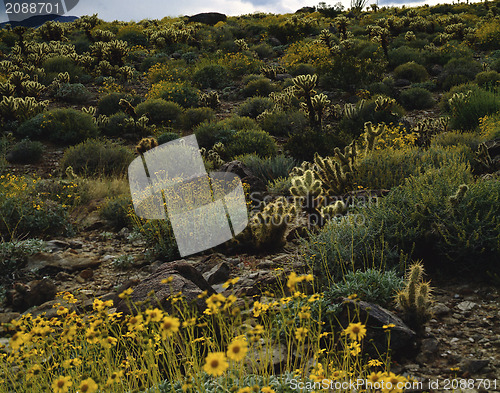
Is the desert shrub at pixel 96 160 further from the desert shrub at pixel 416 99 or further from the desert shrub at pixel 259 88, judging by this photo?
the desert shrub at pixel 416 99

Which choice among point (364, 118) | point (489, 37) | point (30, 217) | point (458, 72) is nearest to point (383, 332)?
point (30, 217)

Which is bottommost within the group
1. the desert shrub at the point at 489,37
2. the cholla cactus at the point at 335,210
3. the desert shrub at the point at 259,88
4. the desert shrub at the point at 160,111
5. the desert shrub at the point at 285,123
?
the cholla cactus at the point at 335,210

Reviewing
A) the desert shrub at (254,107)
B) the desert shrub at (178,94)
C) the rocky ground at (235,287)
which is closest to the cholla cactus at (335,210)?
the rocky ground at (235,287)

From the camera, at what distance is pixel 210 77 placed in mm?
19141

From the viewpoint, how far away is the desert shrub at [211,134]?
12.5m

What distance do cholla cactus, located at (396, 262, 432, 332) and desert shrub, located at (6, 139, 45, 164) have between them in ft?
34.4

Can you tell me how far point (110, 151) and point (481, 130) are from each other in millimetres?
9138

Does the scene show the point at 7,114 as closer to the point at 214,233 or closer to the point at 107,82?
the point at 107,82

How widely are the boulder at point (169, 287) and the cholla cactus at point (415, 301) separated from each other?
1770 millimetres

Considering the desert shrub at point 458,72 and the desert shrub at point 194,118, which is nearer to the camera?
the desert shrub at point 194,118

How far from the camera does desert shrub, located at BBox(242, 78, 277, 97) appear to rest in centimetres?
1764

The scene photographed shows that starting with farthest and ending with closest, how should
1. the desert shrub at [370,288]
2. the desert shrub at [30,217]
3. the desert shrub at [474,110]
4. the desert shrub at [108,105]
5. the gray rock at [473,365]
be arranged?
1. the desert shrub at [108,105]
2. the desert shrub at [474,110]
3. the desert shrub at [30,217]
4. the desert shrub at [370,288]
5. the gray rock at [473,365]

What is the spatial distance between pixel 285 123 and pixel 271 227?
7951 millimetres

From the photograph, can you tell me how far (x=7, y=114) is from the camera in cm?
1377
